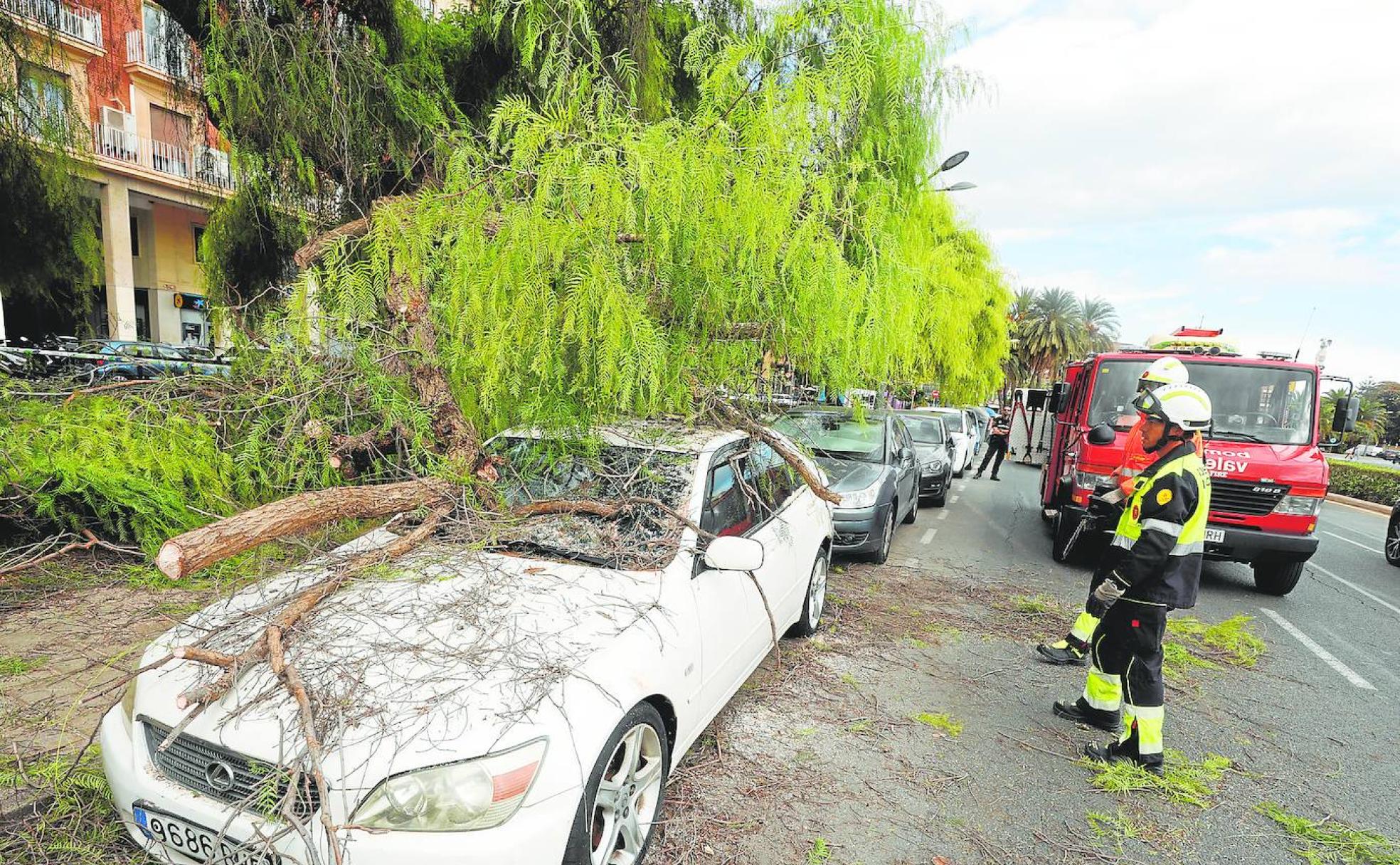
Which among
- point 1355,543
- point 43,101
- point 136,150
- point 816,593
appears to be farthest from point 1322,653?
point 136,150

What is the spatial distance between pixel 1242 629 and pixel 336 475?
7.24m

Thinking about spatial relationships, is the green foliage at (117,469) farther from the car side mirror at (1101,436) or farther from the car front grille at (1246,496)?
the car front grille at (1246,496)

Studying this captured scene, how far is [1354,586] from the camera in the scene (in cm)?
825

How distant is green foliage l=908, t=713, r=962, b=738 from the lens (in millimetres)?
4047

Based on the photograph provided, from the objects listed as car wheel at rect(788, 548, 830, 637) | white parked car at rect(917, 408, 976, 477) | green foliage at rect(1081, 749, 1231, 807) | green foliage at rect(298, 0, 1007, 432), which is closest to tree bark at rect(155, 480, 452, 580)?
green foliage at rect(298, 0, 1007, 432)

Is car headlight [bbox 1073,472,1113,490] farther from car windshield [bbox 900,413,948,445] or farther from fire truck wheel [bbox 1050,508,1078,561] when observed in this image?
car windshield [bbox 900,413,948,445]

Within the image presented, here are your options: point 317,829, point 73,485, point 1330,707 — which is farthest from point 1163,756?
point 73,485

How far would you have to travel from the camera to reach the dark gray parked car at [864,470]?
22.8ft

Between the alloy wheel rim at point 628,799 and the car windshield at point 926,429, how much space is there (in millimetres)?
10362

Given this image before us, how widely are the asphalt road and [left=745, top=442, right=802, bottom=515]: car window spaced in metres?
2.28

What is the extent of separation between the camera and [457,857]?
199 centimetres

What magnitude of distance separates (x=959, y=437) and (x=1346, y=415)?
833 cm

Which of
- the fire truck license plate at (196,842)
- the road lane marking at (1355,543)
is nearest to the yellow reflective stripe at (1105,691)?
the fire truck license plate at (196,842)

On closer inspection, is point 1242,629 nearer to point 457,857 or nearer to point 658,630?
point 658,630
